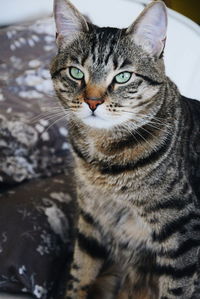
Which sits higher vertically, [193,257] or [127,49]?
[127,49]

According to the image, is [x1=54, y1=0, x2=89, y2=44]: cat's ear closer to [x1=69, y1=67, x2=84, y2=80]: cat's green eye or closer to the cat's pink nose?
[x1=69, y1=67, x2=84, y2=80]: cat's green eye

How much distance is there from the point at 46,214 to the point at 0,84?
0.59m

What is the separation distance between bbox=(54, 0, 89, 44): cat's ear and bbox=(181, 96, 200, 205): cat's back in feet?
1.16

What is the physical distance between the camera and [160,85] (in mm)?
1213

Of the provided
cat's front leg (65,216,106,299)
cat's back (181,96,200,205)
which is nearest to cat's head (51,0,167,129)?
cat's back (181,96,200,205)

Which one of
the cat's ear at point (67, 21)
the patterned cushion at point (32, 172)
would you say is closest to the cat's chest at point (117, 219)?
the patterned cushion at point (32, 172)

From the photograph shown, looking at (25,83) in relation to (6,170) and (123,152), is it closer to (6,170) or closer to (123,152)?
(6,170)

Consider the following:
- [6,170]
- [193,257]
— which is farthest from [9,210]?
[193,257]

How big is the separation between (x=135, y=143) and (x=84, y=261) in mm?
395

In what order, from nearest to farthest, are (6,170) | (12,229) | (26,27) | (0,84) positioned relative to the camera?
(12,229) → (6,170) → (0,84) → (26,27)

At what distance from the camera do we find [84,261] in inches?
55.9

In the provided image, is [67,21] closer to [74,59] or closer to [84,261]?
[74,59]

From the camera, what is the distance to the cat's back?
1.31 metres

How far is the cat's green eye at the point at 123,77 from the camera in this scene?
1161mm
